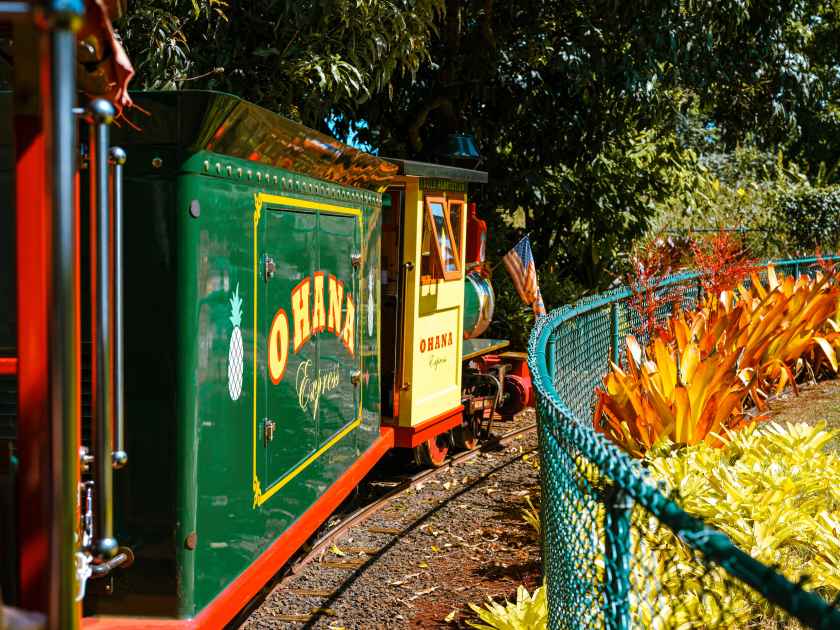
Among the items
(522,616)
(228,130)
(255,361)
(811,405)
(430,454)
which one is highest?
(228,130)

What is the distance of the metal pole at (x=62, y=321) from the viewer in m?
1.44

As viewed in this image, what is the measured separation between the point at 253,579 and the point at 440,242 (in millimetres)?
3942

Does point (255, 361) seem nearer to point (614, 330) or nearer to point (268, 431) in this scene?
point (268, 431)

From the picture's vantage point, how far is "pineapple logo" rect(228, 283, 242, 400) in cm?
377

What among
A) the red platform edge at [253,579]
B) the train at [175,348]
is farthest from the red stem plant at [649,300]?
the red platform edge at [253,579]

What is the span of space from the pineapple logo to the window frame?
3523 mm

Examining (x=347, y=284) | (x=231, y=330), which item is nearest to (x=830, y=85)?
(x=347, y=284)

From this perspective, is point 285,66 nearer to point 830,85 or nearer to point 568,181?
point 568,181

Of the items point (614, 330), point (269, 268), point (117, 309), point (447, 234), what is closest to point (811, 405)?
point (614, 330)

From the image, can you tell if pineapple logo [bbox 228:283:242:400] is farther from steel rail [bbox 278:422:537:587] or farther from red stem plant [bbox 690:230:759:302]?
red stem plant [bbox 690:230:759:302]

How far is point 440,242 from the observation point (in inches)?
292

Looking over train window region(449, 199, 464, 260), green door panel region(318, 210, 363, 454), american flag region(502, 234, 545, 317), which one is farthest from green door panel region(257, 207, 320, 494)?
american flag region(502, 234, 545, 317)

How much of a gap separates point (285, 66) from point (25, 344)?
23.7 feet

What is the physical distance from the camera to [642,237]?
14766mm
